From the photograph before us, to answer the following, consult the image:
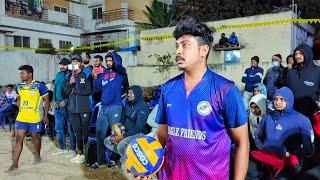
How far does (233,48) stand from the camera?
1636 centimetres

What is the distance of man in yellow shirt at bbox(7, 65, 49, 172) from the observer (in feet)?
21.9

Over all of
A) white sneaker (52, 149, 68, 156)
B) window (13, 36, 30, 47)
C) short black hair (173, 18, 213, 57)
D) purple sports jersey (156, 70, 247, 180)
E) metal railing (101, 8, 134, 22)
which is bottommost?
white sneaker (52, 149, 68, 156)

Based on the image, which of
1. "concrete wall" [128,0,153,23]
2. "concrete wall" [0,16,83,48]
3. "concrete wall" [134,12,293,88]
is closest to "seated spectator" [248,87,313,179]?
"concrete wall" [134,12,293,88]

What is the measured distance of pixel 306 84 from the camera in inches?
206

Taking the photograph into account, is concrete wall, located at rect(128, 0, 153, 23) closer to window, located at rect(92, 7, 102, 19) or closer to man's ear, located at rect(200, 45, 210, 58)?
window, located at rect(92, 7, 102, 19)

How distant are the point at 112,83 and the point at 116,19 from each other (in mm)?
24937

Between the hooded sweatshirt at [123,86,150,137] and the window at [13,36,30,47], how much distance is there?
21973mm

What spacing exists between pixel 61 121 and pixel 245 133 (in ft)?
21.4

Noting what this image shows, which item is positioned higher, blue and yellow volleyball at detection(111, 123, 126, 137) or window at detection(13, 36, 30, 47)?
window at detection(13, 36, 30, 47)

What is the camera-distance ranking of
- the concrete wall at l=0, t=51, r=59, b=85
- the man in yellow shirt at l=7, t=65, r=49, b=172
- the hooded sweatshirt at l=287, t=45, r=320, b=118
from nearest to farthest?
the hooded sweatshirt at l=287, t=45, r=320, b=118, the man in yellow shirt at l=7, t=65, r=49, b=172, the concrete wall at l=0, t=51, r=59, b=85

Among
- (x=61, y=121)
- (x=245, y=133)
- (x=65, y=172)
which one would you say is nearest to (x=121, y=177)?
(x=65, y=172)

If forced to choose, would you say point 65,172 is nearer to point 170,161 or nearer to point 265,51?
point 170,161

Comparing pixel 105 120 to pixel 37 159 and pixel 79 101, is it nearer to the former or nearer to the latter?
pixel 79 101

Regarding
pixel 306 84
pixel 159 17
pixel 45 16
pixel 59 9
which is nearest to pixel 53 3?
pixel 59 9
